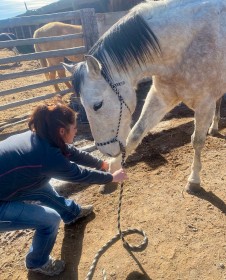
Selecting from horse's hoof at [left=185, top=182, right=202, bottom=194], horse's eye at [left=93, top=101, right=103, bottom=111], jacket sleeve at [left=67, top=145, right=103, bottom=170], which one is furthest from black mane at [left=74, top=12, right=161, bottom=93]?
horse's hoof at [left=185, top=182, right=202, bottom=194]

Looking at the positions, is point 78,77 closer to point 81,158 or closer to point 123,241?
point 81,158

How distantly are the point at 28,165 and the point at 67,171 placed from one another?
30 centimetres

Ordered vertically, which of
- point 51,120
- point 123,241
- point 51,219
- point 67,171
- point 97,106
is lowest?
point 123,241

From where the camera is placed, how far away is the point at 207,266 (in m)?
2.49

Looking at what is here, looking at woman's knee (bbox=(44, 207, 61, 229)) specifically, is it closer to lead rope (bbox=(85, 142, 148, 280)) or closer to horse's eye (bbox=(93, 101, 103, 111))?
lead rope (bbox=(85, 142, 148, 280))

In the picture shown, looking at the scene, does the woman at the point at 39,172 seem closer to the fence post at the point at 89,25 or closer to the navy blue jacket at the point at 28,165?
the navy blue jacket at the point at 28,165

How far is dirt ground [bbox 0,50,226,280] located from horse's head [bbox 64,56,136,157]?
793mm

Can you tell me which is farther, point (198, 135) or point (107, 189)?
point (107, 189)

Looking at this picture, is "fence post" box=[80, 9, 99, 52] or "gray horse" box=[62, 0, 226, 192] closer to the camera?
"gray horse" box=[62, 0, 226, 192]

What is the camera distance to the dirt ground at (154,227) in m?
2.56

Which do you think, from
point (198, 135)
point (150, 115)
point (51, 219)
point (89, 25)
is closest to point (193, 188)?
point (198, 135)

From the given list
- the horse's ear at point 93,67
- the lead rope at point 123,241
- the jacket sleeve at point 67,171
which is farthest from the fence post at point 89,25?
the jacket sleeve at point 67,171

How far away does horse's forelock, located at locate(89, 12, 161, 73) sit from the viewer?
9.26 feet

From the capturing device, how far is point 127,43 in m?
2.85
